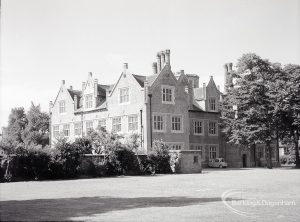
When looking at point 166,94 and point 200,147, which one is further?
point 200,147

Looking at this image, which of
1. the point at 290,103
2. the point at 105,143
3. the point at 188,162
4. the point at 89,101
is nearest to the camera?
the point at 105,143

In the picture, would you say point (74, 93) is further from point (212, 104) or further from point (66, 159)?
point (66, 159)

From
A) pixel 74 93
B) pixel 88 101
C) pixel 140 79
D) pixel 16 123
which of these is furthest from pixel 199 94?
pixel 16 123

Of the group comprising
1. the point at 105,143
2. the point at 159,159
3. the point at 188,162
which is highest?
the point at 105,143

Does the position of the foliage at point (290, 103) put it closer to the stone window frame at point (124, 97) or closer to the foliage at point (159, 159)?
the foliage at point (159, 159)

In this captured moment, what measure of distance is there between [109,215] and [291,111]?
40.5 meters

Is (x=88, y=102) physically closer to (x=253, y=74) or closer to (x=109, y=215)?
(x=253, y=74)

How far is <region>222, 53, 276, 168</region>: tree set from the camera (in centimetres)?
4878

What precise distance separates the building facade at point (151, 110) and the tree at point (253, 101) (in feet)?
18.2

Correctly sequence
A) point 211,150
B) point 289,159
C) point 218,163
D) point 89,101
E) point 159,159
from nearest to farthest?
point 159,159 < point 218,163 < point 89,101 < point 211,150 < point 289,159

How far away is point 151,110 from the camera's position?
154 ft

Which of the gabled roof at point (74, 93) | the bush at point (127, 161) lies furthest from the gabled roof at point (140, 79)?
the bush at point (127, 161)

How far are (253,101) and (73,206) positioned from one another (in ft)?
131

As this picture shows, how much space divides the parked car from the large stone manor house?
0.84m
